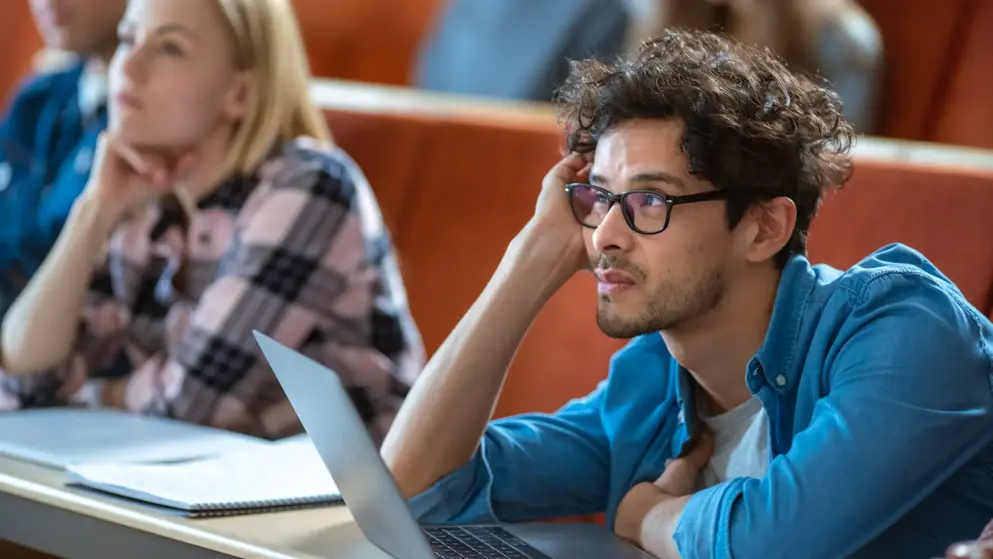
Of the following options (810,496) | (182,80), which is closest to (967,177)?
(810,496)

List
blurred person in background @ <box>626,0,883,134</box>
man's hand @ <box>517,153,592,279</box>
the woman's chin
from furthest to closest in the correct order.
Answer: blurred person in background @ <box>626,0,883,134</box> → the woman's chin → man's hand @ <box>517,153,592,279</box>

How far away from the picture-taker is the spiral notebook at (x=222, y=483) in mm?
1105

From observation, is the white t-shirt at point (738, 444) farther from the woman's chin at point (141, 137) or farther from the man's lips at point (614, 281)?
the woman's chin at point (141, 137)

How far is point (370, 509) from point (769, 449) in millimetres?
330

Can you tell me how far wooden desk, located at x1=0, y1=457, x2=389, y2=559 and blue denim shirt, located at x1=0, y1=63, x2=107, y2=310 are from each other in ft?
2.57

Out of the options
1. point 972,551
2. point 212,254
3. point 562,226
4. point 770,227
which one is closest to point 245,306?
point 212,254

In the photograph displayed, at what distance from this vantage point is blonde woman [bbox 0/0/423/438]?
1.55 meters

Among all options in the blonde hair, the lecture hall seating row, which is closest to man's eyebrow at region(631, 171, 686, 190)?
the blonde hair

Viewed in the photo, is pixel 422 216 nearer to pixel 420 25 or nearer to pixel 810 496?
pixel 420 25

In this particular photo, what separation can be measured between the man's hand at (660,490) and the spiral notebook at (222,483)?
0.25m

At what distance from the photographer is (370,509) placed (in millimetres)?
1017

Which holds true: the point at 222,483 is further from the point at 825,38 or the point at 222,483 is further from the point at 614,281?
the point at 825,38

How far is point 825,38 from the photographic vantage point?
185cm

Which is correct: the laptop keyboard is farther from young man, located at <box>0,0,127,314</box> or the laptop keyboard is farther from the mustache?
young man, located at <box>0,0,127,314</box>
